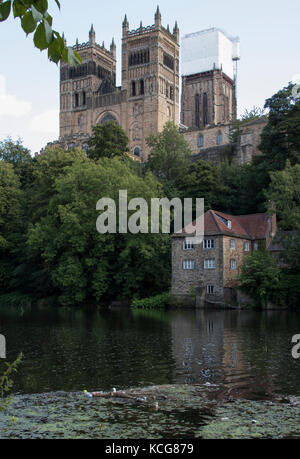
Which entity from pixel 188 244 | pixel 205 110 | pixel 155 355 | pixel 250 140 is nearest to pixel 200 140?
pixel 250 140

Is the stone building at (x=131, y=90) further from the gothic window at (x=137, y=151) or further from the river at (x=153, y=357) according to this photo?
the river at (x=153, y=357)

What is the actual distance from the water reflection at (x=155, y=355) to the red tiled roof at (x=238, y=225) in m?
15.7

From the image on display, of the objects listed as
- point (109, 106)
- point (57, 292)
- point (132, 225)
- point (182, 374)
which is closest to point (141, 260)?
point (132, 225)

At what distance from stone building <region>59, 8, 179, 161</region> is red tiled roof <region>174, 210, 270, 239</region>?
64676 mm

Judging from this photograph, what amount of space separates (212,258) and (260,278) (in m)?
5.41

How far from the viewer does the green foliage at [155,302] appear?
46.4 meters

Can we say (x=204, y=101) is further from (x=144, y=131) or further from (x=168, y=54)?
(x=144, y=131)

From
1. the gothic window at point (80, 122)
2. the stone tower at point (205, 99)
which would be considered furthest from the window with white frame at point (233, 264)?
the stone tower at point (205, 99)

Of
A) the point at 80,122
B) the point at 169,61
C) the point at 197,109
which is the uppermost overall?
the point at 169,61

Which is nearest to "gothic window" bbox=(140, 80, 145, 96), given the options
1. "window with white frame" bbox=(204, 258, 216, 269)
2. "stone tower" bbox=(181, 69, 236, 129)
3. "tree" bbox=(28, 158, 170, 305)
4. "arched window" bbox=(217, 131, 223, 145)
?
"stone tower" bbox=(181, 69, 236, 129)

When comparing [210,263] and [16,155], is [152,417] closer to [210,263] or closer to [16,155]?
[210,263]

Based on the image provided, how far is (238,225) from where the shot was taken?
51219mm

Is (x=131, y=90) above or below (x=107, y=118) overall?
above

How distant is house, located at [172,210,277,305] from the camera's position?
46094mm
